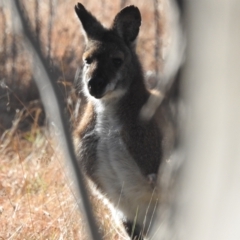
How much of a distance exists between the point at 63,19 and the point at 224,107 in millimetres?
6198

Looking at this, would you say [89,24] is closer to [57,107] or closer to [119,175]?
[119,175]

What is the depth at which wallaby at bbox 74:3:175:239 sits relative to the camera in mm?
3656

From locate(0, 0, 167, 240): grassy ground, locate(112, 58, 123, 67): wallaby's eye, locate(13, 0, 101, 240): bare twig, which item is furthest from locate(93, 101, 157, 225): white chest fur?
locate(13, 0, 101, 240): bare twig

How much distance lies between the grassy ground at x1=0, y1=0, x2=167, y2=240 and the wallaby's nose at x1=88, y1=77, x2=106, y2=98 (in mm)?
262

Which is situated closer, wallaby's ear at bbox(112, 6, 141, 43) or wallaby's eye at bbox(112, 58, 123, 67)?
wallaby's eye at bbox(112, 58, 123, 67)

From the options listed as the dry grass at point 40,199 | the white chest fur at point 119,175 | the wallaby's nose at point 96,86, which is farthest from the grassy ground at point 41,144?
the wallaby's nose at point 96,86

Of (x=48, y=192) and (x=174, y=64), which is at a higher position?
(x=174, y=64)

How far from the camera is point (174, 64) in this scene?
64.0 inches

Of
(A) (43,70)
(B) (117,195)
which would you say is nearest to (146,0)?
(B) (117,195)

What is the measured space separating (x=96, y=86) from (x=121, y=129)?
0.29 meters

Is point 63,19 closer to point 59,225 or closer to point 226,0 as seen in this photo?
point 59,225

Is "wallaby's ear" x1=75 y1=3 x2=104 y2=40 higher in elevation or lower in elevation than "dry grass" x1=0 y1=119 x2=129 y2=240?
higher

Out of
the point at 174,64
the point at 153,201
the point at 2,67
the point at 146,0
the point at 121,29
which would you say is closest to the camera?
the point at 174,64

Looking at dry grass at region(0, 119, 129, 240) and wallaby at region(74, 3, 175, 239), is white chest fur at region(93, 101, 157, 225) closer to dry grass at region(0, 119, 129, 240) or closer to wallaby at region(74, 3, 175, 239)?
wallaby at region(74, 3, 175, 239)
